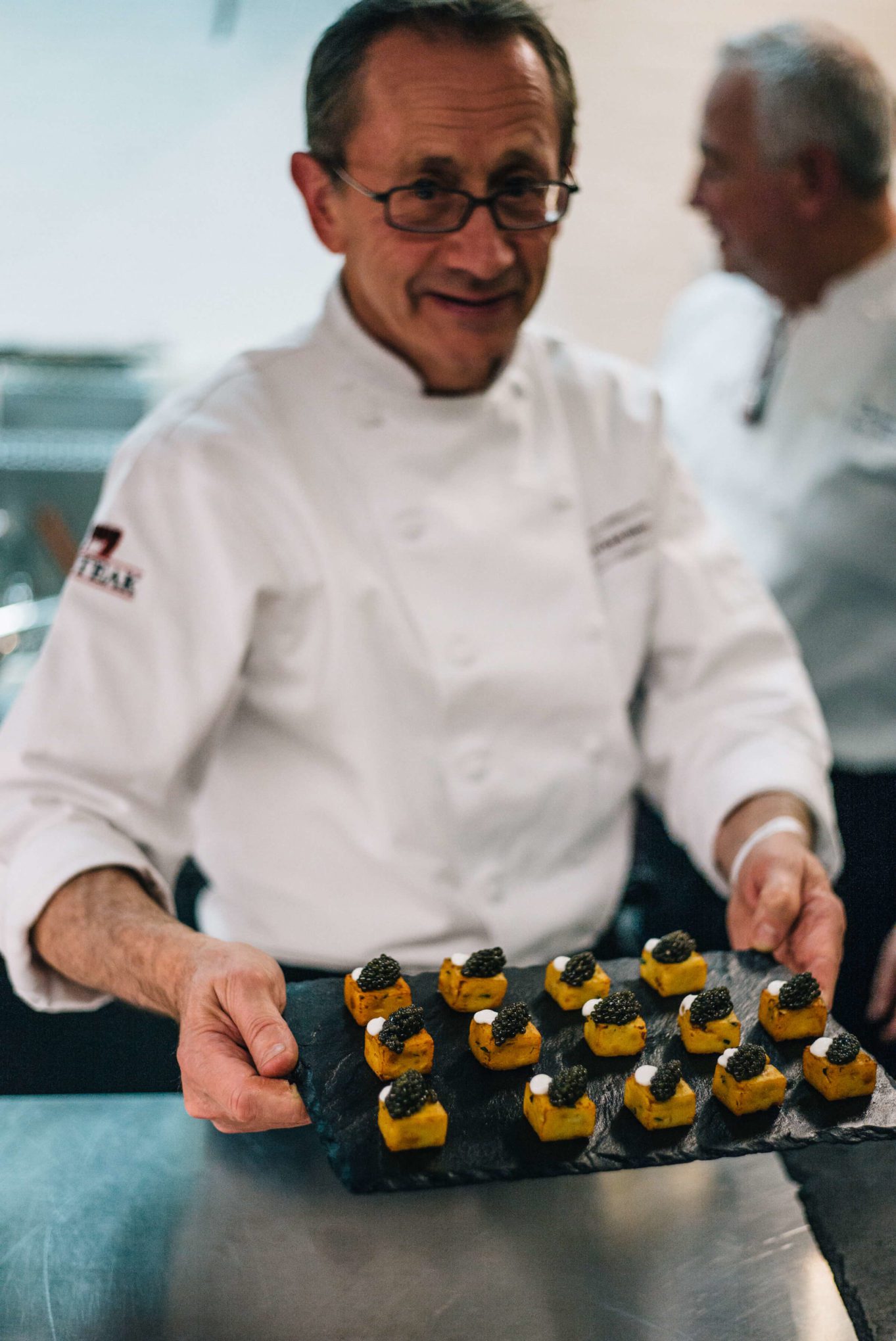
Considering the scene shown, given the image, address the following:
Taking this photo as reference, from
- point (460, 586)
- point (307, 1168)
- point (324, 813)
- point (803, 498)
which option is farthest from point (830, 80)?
point (307, 1168)

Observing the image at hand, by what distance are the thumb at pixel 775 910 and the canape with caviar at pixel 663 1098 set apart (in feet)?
1.07

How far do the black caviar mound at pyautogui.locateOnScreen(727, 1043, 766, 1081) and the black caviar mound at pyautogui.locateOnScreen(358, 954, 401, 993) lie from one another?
0.31 metres

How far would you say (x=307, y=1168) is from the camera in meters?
1.05

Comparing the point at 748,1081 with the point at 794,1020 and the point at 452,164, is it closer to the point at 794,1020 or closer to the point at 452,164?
the point at 794,1020

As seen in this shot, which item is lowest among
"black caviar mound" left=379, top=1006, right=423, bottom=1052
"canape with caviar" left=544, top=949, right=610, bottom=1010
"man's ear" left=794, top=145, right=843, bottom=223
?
"canape with caviar" left=544, top=949, right=610, bottom=1010

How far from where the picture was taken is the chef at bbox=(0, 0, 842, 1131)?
123cm

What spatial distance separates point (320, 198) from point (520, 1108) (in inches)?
40.2

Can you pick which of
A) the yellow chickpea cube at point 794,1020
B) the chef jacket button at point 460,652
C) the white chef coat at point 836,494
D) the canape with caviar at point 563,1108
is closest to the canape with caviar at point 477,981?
the canape with caviar at point 563,1108

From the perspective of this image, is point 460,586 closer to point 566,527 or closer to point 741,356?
point 566,527

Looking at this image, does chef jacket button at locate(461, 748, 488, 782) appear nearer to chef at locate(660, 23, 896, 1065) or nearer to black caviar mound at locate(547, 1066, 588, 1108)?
black caviar mound at locate(547, 1066, 588, 1108)

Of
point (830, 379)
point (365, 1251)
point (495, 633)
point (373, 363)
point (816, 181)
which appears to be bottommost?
point (365, 1251)

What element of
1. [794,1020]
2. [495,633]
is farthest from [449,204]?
[794,1020]

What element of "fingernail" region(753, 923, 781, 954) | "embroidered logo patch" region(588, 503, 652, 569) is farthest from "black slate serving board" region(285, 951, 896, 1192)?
"embroidered logo patch" region(588, 503, 652, 569)

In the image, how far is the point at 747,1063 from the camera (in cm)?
96
